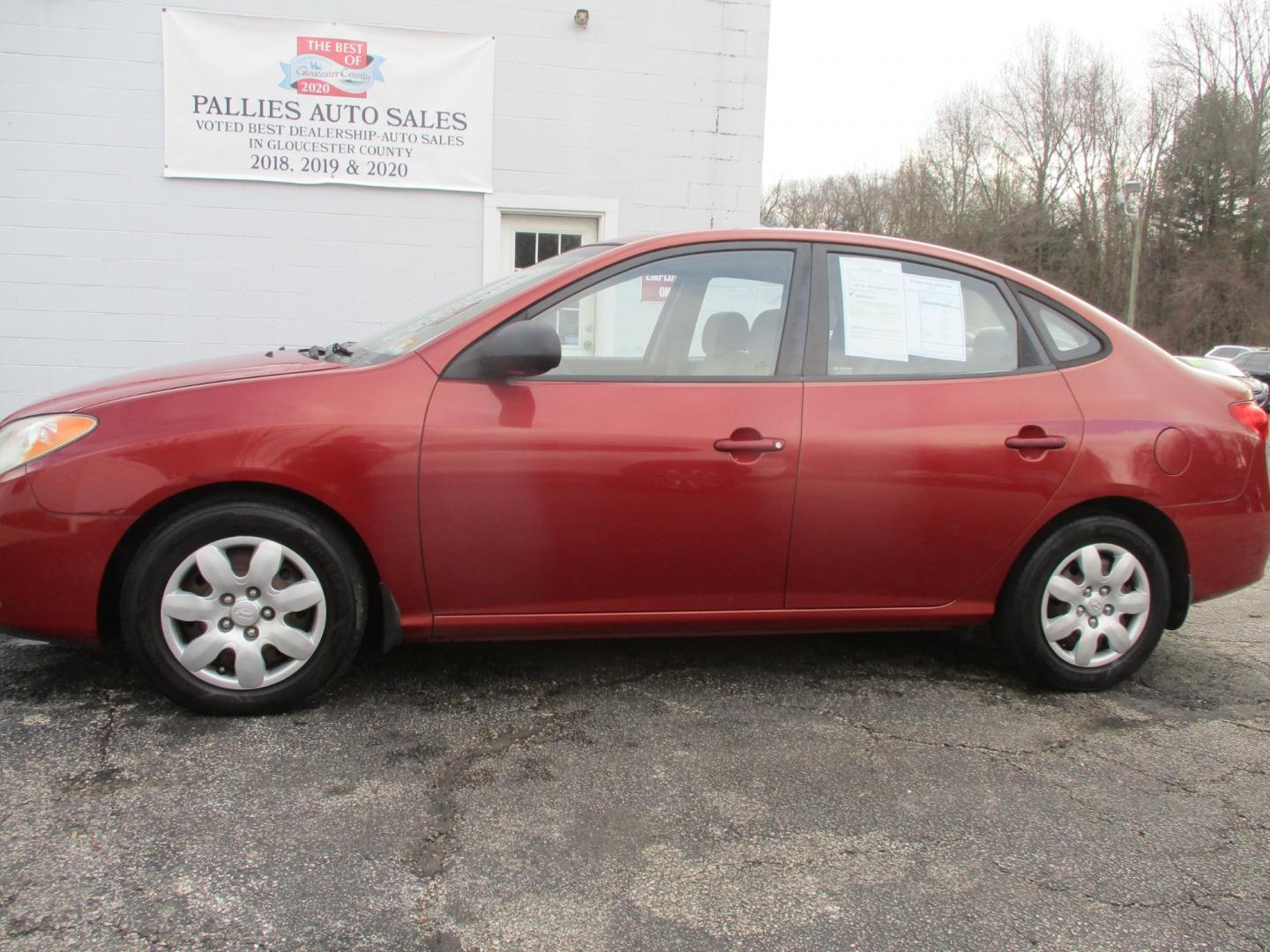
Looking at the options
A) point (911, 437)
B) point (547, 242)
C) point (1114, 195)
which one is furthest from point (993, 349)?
point (1114, 195)

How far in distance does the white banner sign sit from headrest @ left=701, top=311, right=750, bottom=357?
16.8ft

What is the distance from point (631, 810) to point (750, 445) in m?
1.16

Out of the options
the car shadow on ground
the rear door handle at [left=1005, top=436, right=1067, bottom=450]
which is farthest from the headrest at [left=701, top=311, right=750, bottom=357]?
the car shadow on ground

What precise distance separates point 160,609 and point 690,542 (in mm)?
1557

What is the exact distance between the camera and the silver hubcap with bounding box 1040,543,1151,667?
347cm

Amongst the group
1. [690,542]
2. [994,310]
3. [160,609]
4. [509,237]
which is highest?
[509,237]

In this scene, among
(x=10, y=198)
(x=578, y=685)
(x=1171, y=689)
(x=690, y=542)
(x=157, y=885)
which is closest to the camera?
(x=157, y=885)

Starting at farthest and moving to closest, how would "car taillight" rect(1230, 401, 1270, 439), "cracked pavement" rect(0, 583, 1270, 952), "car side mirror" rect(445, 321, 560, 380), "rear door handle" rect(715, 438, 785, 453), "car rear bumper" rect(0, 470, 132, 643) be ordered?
"car taillight" rect(1230, 401, 1270, 439)
"rear door handle" rect(715, 438, 785, 453)
"car side mirror" rect(445, 321, 560, 380)
"car rear bumper" rect(0, 470, 132, 643)
"cracked pavement" rect(0, 583, 1270, 952)

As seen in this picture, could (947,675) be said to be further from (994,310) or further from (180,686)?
(180,686)

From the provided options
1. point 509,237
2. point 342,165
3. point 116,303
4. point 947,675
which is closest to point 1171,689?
point 947,675

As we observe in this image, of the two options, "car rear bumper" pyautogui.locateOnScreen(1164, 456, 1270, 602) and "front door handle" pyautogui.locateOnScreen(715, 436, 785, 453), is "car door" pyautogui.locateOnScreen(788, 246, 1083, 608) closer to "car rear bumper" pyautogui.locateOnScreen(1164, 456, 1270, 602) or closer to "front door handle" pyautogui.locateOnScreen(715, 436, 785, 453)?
"front door handle" pyautogui.locateOnScreen(715, 436, 785, 453)

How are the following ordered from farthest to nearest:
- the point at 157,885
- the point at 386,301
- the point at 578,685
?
→ the point at 386,301
the point at 578,685
the point at 157,885

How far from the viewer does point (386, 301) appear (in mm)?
7977

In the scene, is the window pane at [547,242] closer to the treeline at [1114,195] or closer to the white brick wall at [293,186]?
the white brick wall at [293,186]
